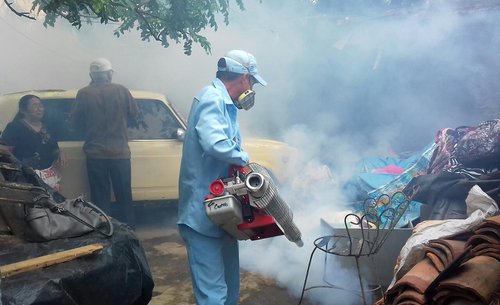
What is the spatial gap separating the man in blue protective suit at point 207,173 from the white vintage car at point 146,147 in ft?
10.5

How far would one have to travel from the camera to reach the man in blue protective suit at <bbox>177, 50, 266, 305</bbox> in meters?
A: 2.71

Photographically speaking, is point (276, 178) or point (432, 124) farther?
point (432, 124)

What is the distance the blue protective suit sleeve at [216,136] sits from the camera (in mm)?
2650

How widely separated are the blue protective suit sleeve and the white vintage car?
3.37 meters

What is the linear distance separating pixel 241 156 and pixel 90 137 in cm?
351

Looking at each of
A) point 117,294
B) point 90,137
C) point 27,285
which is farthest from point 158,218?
point 27,285

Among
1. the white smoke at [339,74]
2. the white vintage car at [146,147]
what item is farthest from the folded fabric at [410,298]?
the white vintage car at [146,147]

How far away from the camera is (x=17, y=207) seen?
9.04ft

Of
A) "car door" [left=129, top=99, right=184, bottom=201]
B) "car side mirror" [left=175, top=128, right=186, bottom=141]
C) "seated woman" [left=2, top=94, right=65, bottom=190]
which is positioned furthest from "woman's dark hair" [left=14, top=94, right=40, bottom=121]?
"car side mirror" [left=175, top=128, right=186, bottom=141]

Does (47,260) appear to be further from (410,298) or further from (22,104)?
(22,104)

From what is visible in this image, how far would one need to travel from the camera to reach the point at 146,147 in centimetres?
605

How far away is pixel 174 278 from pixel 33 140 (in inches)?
100

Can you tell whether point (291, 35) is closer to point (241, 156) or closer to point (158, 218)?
point (158, 218)

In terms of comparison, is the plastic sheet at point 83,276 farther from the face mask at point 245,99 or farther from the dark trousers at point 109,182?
the dark trousers at point 109,182
